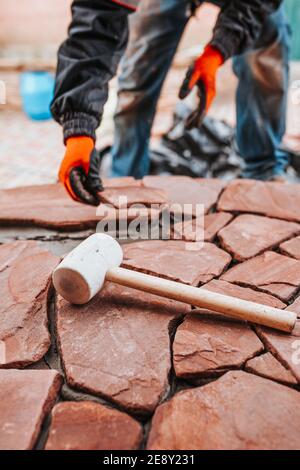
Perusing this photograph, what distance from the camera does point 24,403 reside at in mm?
986

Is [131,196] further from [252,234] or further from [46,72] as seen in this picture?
[46,72]

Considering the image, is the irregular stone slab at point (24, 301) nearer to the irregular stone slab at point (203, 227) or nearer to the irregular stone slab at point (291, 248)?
the irregular stone slab at point (203, 227)

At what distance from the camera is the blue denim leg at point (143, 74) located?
2.82 metres

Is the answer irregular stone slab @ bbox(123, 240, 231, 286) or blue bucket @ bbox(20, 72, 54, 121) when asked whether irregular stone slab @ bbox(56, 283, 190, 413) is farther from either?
blue bucket @ bbox(20, 72, 54, 121)

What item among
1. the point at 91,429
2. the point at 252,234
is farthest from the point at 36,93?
the point at 91,429

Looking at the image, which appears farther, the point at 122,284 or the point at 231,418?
the point at 122,284

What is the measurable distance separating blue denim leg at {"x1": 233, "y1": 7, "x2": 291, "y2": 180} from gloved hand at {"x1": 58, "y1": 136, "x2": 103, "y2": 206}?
1815mm

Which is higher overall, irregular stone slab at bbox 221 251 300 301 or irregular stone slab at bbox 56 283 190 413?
irregular stone slab at bbox 221 251 300 301

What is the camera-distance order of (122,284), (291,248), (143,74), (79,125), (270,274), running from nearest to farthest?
(122,284), (270,274), (291,248), (79,125), (143,74)

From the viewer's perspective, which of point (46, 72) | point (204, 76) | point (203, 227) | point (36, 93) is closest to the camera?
point (203, 227)

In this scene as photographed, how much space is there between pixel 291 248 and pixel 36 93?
4901mm

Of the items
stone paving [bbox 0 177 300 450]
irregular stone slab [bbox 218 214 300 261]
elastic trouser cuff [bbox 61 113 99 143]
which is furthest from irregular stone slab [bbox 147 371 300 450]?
elastic trouser cuff [bbox 61 113 99 143]

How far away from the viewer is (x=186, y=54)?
589 cm

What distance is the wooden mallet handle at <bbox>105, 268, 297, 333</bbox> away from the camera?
3.73 feet
